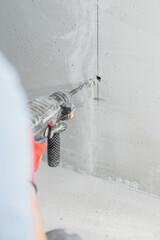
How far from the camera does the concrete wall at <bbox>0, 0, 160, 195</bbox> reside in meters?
1.32

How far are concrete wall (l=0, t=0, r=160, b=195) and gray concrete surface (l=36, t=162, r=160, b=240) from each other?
0.07 meters

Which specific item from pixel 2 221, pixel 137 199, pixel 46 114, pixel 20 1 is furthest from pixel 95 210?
pixel 2 221

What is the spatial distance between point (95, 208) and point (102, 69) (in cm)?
67

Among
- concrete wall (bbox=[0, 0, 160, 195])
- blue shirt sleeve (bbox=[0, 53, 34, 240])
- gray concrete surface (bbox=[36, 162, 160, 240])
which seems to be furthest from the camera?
gray concrete surface (bbox=[36, 162, 160, 240])

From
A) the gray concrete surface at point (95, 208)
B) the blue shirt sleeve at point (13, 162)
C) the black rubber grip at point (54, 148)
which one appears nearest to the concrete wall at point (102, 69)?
the gray concrete surface at point (95, 208)

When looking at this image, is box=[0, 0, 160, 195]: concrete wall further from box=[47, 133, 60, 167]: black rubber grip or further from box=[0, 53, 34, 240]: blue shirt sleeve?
box=[0, 53, 34, 240]: blue shirt sleeve

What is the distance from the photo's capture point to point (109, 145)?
162 cm

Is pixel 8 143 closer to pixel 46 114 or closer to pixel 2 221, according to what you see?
pixel 2 221

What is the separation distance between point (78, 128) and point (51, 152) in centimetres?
30

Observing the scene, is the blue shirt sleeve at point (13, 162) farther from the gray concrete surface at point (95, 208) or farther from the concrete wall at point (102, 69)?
the gray concrete surface at point (95, 208)

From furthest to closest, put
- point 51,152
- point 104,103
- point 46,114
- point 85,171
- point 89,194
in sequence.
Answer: point 85,171
point 89,194
point 104,103
point 51,152
point 46,114

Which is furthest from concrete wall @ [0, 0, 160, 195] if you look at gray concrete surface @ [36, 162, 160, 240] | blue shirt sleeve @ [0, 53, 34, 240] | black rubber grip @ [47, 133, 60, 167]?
blue shirt sleeve @ [0, 53, 34, 240]

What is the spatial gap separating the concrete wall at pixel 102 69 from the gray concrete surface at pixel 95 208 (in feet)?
0.22

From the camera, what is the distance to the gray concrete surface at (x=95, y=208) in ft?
4.75
